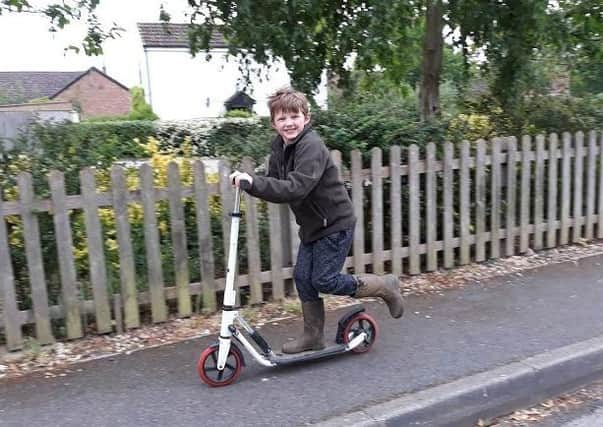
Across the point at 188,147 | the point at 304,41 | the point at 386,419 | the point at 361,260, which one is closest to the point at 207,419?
the point at 386,419

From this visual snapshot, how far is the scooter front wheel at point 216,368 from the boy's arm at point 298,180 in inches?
36.9

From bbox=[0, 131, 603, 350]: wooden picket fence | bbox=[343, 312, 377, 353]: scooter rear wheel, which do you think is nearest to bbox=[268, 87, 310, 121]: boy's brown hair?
bbox=[0, 131, 603, 350]: wooden picket fence

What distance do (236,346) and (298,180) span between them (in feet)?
3.50

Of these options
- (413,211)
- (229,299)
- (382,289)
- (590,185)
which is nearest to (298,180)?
(229,299)

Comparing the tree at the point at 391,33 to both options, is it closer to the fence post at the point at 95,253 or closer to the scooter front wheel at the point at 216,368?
the fence post at the point at 95,253

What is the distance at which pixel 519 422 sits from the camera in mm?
3348

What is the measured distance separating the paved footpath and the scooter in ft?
0.29

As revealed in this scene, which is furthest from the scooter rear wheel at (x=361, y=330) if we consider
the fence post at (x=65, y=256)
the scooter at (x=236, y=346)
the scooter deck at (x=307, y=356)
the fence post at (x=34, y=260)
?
the fence post at (x=34, y=260)

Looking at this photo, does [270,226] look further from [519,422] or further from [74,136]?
[519,422]

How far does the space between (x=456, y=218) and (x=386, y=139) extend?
42.9 inches

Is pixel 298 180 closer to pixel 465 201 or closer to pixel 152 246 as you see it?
pixel 152 246

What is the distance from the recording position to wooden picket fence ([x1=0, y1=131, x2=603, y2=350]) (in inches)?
159

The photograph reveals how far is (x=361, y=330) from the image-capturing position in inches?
154

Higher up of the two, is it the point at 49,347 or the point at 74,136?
the point at 74,136
